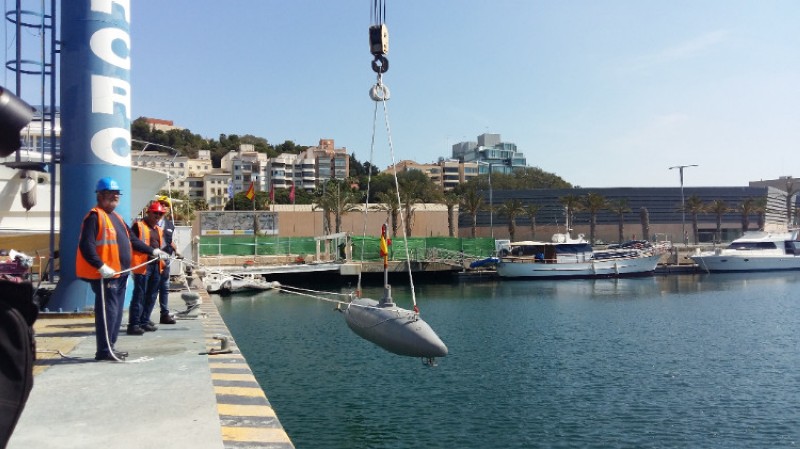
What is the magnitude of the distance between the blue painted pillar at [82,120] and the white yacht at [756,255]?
183ft

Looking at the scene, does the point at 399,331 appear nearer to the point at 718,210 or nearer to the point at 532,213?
the point at 532,213

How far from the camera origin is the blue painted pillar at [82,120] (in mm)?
11156

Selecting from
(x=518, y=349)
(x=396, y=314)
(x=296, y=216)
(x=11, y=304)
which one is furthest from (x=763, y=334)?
(x=296, y=216)

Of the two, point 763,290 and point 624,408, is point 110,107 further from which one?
point 763,290

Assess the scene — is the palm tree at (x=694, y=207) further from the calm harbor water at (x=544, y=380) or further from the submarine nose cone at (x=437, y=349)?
the submarine nose cone at (x=437, y=349)

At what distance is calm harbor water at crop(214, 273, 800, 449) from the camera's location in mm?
11148

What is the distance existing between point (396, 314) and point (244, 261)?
39145 mm

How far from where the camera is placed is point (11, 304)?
2.04 meters

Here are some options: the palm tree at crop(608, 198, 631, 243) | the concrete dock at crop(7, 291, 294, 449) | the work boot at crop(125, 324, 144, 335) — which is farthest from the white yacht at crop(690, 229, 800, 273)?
the concrete dock at crop(7, 291, 294, 449)

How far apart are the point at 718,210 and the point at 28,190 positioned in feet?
259

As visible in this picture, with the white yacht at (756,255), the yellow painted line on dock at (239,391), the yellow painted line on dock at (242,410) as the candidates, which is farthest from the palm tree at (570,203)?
the yellow painted line on dock at (239,391)

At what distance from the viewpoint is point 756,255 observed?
58.1m

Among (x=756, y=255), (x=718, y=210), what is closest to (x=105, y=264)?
(x=756, y=255)

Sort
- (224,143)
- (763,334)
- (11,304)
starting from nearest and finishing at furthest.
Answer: (11,304), (763,334), (224,143)
